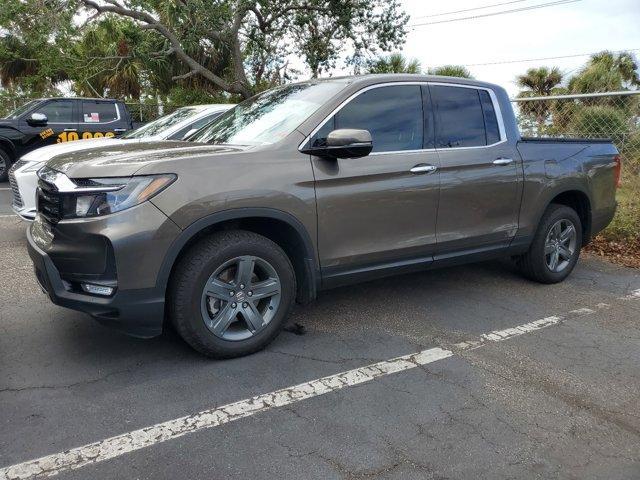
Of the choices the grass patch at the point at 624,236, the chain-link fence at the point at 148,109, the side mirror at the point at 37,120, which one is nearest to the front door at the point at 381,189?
the grass patch at the point at 624,236

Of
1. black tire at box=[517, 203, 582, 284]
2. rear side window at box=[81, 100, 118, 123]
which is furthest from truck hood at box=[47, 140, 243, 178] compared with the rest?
rear side window at box=[81, 100, 118, 123]

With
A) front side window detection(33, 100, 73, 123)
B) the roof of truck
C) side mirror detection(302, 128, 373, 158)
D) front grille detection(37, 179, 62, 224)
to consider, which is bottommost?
front grille detection(37, 179, 62, 224)

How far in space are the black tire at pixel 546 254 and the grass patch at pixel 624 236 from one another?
1.35m

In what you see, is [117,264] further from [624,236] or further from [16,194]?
[624,236]

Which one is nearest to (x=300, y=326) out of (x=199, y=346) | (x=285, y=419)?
(x=199, y=346)

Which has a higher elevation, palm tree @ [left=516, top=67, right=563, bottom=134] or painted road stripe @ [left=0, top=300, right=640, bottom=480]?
palm tree @ [left=516, top=67, right=563, bottom=134]

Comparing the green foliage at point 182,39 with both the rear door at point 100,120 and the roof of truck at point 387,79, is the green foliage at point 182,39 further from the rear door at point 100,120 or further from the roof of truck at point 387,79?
the roof of truck at point 387,79

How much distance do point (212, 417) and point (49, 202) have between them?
5.33 ft

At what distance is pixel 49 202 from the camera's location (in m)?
3.36

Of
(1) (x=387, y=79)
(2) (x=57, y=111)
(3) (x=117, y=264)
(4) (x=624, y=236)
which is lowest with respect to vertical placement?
(4) (x=624, y=236)

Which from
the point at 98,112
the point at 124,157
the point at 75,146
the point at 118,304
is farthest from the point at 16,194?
the point at 98,112

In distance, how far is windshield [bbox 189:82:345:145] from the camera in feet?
12.8

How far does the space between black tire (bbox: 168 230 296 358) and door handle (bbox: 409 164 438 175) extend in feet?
3.92

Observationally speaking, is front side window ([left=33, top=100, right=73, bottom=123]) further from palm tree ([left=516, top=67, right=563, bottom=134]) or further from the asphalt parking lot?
palm tree ([left=516, top=67, right=563, bottom=134])
